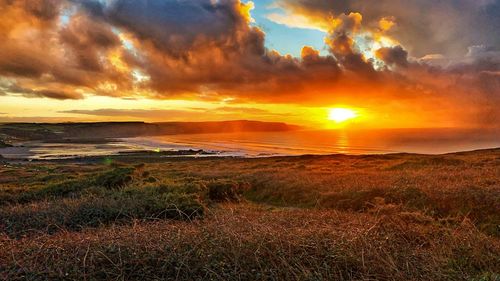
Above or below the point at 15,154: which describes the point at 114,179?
above

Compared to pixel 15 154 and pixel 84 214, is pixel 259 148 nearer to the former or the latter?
pixel 15 154

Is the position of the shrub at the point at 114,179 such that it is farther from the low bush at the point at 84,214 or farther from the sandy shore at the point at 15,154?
the sandy shore at the point at 15,154

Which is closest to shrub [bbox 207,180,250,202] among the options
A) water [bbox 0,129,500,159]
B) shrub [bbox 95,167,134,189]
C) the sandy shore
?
shrub [bbox 95,167,134,189]

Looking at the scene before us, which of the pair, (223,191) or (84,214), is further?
(223,191)

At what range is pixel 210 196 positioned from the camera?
18781 mm

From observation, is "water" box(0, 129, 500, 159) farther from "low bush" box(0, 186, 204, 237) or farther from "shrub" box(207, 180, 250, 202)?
"low bush" box(0, 186, 204, 237)

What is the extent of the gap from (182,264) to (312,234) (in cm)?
233

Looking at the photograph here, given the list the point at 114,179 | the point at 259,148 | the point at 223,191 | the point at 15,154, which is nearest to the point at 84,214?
the point at 114,179

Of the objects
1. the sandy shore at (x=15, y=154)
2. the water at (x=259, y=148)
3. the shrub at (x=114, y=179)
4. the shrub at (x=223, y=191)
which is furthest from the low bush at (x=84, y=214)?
the sandy shore at (x=15, y=154)

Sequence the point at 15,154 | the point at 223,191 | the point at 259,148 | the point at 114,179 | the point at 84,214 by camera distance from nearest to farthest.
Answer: the point at 84,214
the point at 114,179
the point at 223,191
the point at 15,154
the point at 259,148

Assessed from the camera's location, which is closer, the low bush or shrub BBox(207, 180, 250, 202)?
the low bush

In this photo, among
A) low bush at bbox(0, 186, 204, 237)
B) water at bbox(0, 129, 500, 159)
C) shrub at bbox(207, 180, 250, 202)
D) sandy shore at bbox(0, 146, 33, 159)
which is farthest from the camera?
water at bbox(0, 129, 500, 159)

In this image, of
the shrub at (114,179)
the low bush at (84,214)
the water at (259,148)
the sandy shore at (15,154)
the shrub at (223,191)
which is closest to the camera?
the low bush at (84,214)

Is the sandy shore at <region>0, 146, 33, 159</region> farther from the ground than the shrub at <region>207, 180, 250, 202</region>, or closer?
closer
